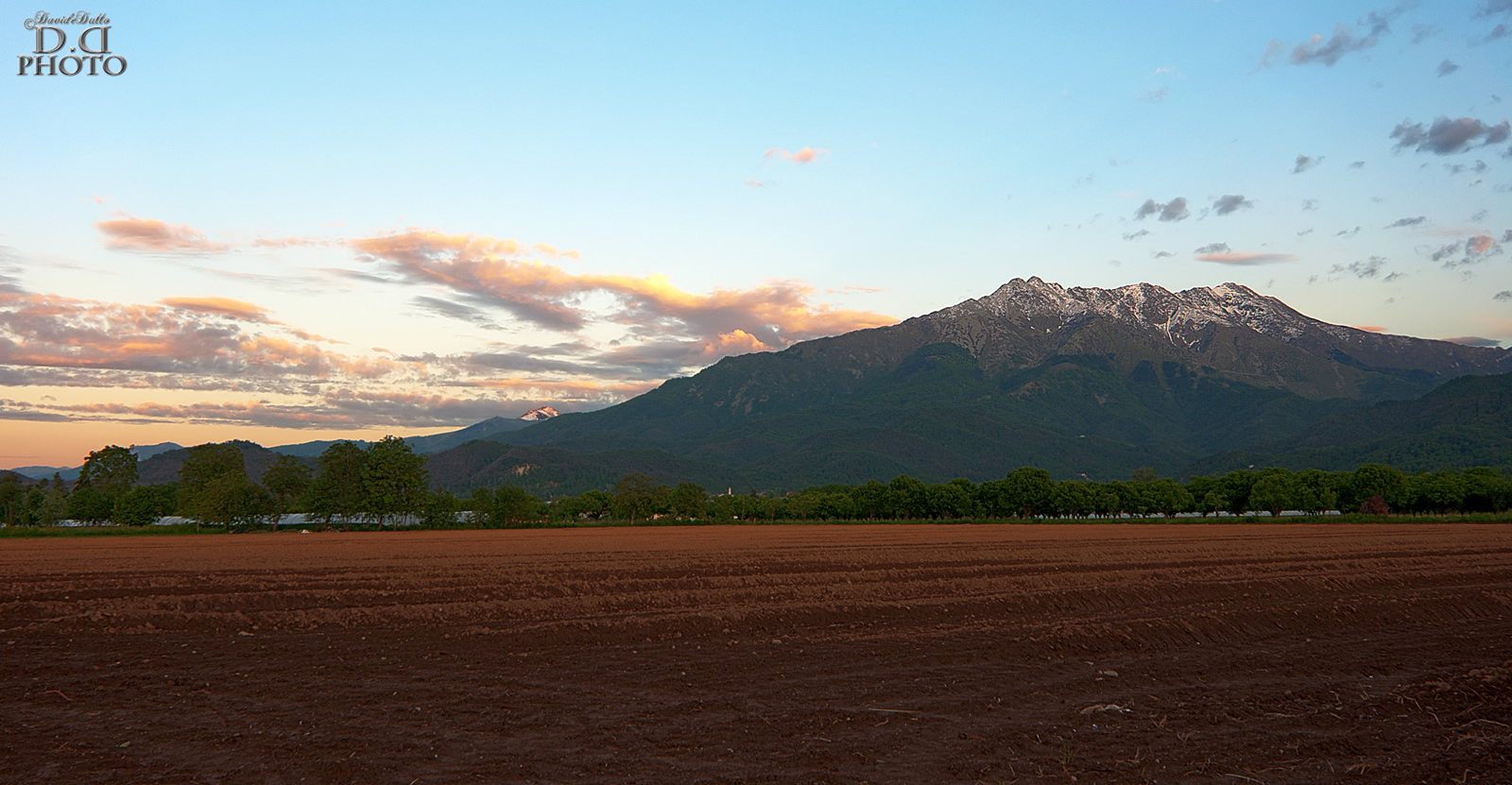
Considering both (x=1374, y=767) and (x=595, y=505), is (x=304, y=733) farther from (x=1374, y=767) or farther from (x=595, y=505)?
(x=595, y=505)

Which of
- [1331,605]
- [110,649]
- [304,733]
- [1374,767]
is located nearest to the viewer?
[1374,767]

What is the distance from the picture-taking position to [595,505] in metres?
162

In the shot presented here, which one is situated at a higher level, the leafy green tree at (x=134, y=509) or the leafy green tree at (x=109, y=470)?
the leafy green tree at (x=109, y=470)

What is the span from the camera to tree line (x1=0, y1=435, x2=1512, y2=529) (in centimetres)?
11788

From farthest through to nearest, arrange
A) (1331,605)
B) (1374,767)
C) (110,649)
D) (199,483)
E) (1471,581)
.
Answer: (199,483) → (1471,581) → (1331,605) → (110,649) → (1374,767)

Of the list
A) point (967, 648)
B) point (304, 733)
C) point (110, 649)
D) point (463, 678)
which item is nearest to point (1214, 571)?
point (967, 648)

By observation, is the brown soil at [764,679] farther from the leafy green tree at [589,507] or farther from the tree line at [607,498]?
the leafy green tree at [589,507]

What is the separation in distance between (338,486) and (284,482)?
24.9 feet

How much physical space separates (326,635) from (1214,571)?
38.1 metres

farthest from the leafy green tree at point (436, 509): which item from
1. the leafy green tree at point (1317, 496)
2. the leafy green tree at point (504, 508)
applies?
the leafy green tree at point (1317, 496)

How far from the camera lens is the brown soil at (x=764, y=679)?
503 inches

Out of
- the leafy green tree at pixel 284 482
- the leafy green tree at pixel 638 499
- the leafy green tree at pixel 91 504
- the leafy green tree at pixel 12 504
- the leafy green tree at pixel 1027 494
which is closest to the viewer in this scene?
the leafy green tree at pixel 284 482

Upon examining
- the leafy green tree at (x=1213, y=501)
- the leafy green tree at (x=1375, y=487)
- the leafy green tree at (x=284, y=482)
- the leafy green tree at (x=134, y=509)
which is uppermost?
the leafy green tree at (x=284, y=482)

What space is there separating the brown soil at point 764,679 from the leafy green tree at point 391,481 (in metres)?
79.0
